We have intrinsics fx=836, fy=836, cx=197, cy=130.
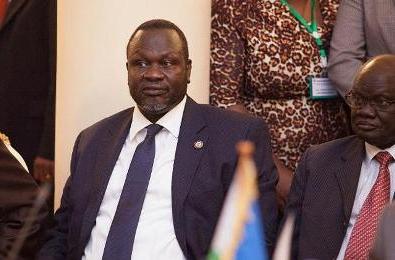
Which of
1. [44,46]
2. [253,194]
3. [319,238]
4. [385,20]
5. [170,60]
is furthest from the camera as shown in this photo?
[44,46]

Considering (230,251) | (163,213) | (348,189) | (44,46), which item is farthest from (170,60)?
(230,251)

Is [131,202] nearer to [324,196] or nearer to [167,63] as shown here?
[167,63]

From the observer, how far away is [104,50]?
4.25 meters

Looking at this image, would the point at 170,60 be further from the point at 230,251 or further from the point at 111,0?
the point at 230,251

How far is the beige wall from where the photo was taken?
4234 mm

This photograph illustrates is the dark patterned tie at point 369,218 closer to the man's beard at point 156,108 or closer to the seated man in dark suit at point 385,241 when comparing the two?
the man's beard at point 156,108

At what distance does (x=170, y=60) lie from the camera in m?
3.64

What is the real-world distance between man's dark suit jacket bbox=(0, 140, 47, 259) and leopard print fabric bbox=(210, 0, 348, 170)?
1.28 meters

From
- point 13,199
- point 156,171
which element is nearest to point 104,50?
point 156,171

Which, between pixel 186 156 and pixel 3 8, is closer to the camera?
pixel 186 156

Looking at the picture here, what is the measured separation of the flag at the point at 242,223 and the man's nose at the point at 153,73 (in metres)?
2.29

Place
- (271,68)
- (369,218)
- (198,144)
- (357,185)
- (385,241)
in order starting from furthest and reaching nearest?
(271,68) < (198,144) < (357,185) < (369,218) < (385,241)

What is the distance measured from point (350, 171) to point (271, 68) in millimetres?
896

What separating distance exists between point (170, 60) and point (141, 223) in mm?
725
